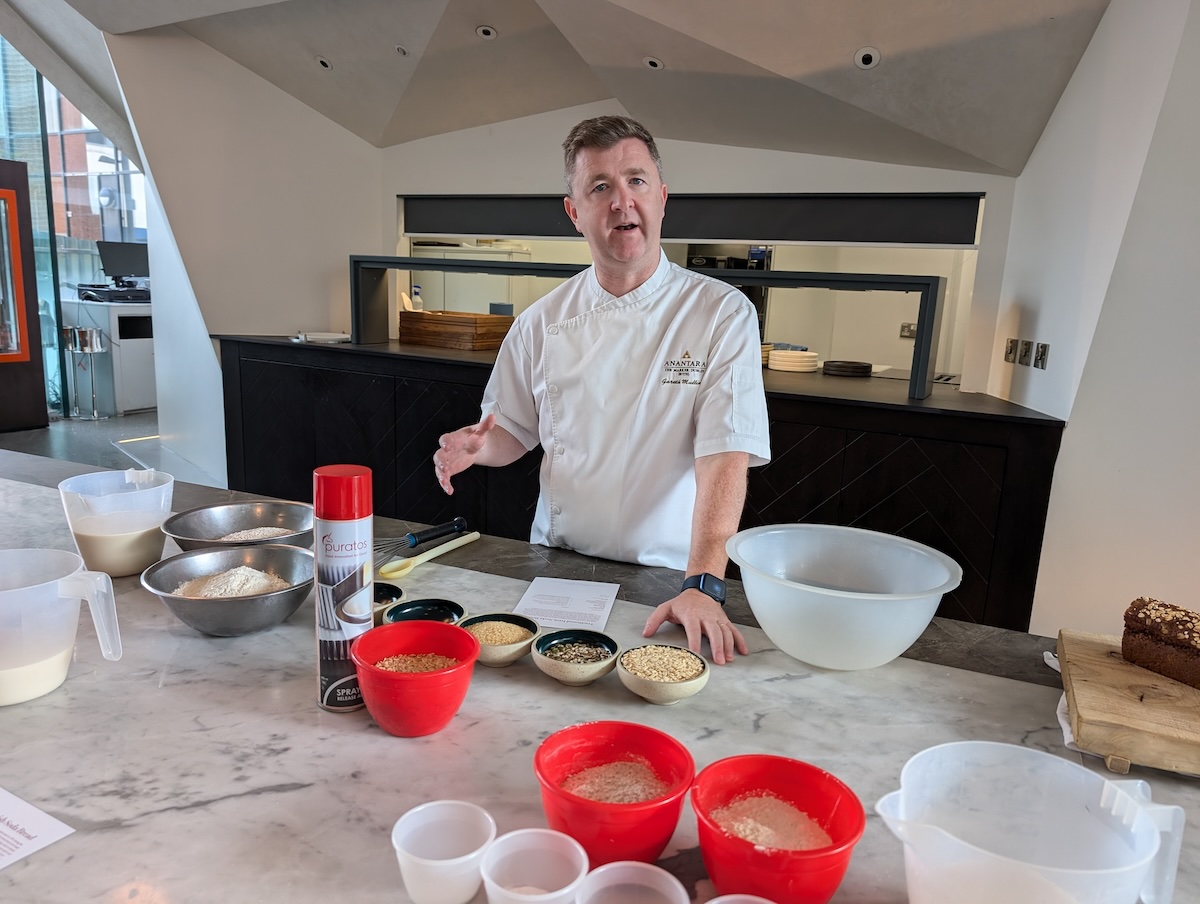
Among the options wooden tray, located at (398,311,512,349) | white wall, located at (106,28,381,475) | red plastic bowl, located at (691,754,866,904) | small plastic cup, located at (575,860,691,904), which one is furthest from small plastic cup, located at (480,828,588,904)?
white wall, located at (106,28,381,475)

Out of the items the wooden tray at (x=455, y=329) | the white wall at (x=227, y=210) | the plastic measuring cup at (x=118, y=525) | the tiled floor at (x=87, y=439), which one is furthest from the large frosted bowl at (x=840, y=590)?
the tiled floor at (x=87, y=439)

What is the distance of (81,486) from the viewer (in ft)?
4.97

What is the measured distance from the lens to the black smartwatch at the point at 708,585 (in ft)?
4.23

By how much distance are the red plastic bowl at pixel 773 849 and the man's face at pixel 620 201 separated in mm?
1266

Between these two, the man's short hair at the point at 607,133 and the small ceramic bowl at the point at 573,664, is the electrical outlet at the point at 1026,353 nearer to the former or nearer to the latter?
the man's short hair at the point at 607,133

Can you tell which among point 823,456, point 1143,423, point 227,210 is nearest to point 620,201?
point 823,456

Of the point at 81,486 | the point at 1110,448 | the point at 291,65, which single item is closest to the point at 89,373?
the point at 291,65

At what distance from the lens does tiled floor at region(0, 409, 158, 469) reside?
554 centimetres

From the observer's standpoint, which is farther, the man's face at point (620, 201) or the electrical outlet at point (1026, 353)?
the electrical outlet at point (1026, 353)

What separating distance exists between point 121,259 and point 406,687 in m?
7.76

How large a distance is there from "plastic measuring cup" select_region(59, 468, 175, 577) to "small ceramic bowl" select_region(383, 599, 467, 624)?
1.83 ft

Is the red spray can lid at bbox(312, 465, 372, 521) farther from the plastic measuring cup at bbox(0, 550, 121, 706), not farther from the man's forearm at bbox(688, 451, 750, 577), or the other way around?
the man's forearm at bbox(688, 451, 750, 577)

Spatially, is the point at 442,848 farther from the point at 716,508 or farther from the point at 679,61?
the point at 679,61

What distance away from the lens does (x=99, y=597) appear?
3.29ft
